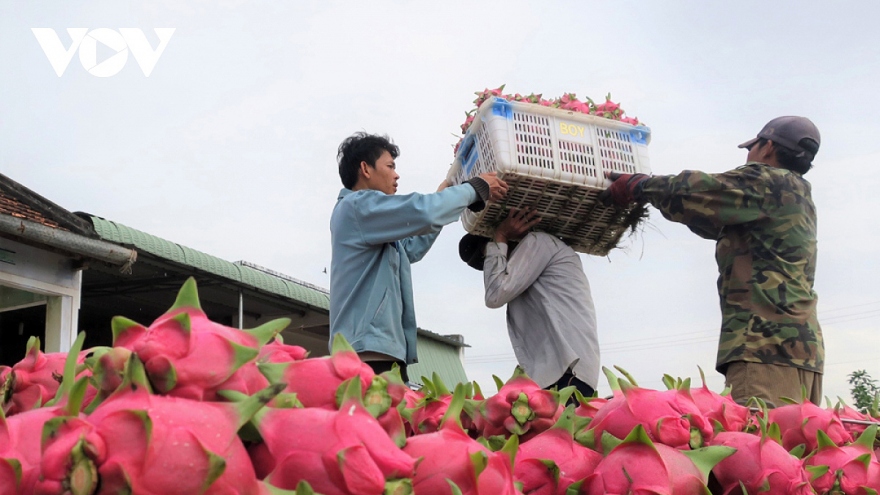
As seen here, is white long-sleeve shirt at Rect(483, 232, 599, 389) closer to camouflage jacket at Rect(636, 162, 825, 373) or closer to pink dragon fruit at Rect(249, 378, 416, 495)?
camouflage jacket at Rect(636, 162, 825, 373)

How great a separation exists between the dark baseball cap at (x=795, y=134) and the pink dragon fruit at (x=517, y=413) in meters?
2.38

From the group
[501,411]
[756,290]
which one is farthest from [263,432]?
[756,290]

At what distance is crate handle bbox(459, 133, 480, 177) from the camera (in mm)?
3936

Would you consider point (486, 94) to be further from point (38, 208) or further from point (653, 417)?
point (38, 208)

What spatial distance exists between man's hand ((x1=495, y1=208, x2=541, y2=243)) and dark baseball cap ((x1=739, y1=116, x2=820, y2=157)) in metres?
1.02

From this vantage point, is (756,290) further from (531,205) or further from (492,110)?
(492,110)

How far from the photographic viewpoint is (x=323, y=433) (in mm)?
951

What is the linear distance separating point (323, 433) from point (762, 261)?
104 inches

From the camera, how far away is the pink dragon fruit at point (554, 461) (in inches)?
50.3

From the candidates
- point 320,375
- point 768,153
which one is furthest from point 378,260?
point 320,375

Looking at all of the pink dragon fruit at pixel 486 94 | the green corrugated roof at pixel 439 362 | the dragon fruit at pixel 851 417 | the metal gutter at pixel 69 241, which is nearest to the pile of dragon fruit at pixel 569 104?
the pink dragon fruit at pixel 486 94

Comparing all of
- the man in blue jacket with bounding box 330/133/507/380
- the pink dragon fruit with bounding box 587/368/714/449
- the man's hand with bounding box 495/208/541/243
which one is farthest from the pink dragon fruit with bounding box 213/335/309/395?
the man's hand with bounding box 495/208/541/243

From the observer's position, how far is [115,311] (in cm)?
1027

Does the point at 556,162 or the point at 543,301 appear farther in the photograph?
the point at 543,301
